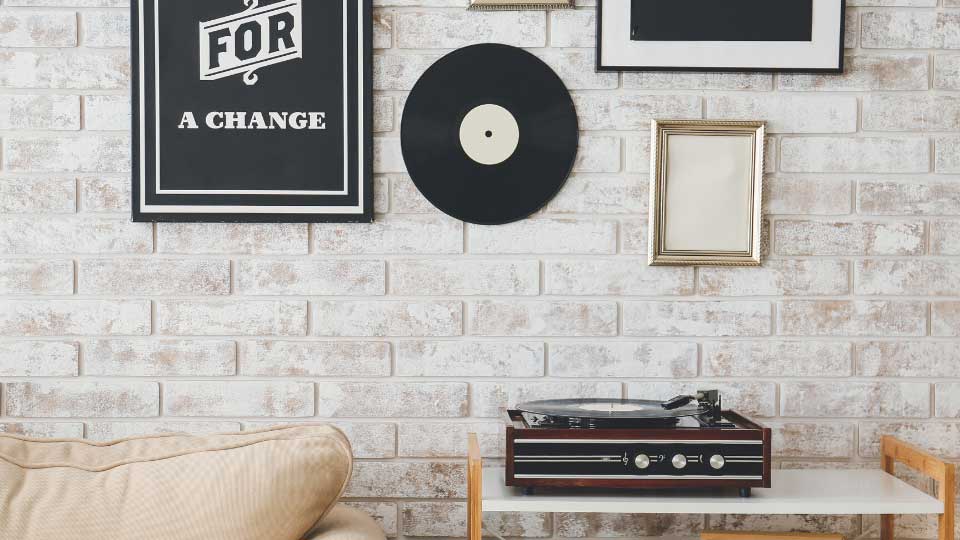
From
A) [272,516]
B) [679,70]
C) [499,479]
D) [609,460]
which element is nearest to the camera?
[272,516]

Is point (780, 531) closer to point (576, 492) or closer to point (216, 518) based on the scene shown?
point (576, 492)

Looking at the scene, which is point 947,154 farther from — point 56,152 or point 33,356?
point 33,356

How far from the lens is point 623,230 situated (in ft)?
5.62

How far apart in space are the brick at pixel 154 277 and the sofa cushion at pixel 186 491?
46 centimetres

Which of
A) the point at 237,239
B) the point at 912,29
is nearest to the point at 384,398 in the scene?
the point at 237,239

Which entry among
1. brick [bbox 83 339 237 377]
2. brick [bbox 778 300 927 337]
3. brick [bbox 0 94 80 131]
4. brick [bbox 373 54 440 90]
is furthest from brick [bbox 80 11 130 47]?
brick [bbox 778 300 927 337]

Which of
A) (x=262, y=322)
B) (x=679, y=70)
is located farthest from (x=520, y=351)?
(x=679, y=70)

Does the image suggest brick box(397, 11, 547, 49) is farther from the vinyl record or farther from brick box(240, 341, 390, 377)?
brick box(240, 341, 390, 377)

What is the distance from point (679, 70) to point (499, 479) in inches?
37.7

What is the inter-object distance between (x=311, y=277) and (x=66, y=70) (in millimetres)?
701

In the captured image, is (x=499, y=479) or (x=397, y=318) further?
(x=397, y=318)

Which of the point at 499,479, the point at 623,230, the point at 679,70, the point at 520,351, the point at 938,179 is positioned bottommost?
the point at 499,479

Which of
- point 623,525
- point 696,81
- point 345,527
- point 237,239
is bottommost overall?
point 623,525

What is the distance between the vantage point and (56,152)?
1.70 meters
